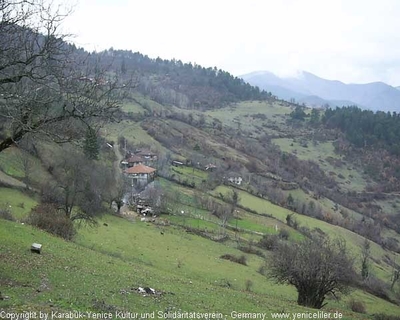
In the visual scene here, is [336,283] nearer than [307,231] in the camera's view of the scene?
Yes

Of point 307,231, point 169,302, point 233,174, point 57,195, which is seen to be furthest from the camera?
point 233,174

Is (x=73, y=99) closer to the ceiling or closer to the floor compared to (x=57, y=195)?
closer to the ceiling

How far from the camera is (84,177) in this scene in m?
52.3

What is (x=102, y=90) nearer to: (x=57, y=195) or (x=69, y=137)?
(x=69, y=137)

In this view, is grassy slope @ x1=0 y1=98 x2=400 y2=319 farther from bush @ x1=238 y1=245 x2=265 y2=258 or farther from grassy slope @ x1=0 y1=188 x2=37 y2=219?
bush @ x1=238 y1=245 x2=265 y2=258

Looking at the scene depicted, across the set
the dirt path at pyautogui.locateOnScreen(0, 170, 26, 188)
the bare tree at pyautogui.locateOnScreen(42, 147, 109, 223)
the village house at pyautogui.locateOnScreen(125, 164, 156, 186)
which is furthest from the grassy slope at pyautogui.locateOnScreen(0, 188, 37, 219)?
the village house at pyautogui.locateOnScreen(125, 164, 156, 186)

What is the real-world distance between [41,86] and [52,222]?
69.6 ft

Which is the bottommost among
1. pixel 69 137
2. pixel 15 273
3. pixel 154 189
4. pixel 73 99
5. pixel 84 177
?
pixel 154 189

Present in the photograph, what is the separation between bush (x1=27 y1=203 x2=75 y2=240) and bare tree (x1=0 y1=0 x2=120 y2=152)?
1991 centimetres

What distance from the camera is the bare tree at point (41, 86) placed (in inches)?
492

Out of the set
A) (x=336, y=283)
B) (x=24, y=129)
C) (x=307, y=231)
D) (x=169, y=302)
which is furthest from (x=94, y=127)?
(x=307, y=231)

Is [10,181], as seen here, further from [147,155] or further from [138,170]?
[147,155]

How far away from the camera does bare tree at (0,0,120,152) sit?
492 inches

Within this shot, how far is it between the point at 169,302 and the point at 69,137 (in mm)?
8335
